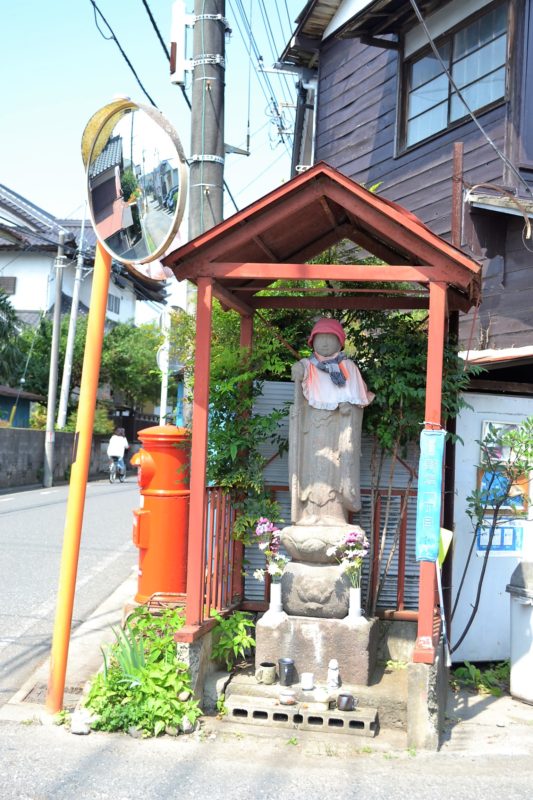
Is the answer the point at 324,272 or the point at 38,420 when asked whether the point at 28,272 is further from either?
the point at 324,272

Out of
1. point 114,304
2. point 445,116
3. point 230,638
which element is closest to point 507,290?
point 445,116

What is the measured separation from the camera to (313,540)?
230 inches

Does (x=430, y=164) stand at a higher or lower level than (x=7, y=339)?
higher

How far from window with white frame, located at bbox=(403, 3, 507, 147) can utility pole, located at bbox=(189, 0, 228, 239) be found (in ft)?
10.5

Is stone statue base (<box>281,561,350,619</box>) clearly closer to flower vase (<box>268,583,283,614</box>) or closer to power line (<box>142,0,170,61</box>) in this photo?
flower vase (<box>268,583,283,614</box>)

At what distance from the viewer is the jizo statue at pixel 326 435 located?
608 cm

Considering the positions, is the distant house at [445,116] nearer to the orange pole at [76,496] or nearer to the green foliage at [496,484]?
the green foliage at [496,484]

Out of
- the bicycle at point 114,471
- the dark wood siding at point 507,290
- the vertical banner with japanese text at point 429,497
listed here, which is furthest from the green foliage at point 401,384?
the bicycle at point 114,471

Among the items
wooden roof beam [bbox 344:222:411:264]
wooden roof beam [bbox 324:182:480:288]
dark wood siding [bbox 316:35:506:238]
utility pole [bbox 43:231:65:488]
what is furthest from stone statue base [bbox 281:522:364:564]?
utility pole [bbox 43:231:65:488]

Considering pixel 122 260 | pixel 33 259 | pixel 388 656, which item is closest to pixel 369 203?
pixel 122 260

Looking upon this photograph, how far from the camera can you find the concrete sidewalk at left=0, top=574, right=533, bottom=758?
5105mm

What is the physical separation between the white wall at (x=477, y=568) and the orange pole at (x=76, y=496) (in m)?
3.12

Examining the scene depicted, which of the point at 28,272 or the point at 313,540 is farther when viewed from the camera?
the point at 28,272

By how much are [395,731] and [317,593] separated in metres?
1.00
